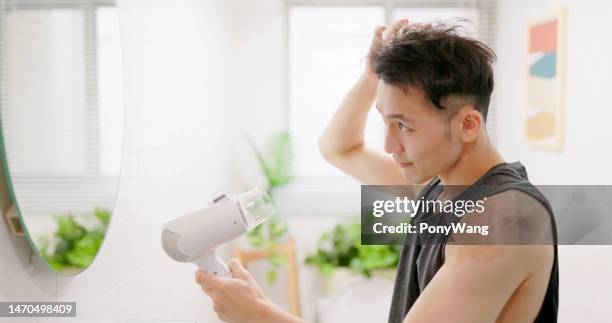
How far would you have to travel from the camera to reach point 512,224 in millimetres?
728

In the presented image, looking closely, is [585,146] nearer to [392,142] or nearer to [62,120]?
[392,142]

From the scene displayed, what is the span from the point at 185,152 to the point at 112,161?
562 millimetres

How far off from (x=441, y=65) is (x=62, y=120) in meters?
0.49

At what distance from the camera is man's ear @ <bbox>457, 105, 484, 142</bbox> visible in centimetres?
74

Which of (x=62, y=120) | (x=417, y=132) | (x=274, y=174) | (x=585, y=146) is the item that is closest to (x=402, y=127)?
(x=417, y=132)

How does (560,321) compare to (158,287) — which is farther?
(560,321)

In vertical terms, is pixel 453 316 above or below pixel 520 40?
below

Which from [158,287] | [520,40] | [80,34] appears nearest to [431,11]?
[520,40]

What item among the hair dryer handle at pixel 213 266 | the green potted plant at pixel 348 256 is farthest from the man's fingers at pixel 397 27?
the green potted plant at pixel 348 256

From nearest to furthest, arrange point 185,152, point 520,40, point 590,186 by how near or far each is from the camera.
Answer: point 590,186
point 185,152
point 520,40

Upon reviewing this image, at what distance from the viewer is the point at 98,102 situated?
3.01 ft

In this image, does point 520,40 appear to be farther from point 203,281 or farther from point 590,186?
point 203,281

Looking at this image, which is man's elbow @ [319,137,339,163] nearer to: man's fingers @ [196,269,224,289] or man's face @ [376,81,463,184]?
man's face @ [376,81,463,184]

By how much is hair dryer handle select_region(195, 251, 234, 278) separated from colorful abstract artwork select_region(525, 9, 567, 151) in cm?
118
